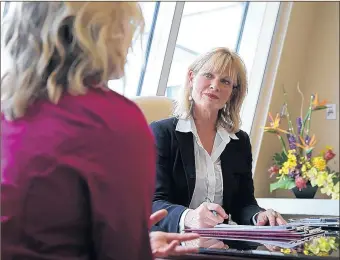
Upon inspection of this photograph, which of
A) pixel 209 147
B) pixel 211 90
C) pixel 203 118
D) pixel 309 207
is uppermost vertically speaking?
pixel 211 90

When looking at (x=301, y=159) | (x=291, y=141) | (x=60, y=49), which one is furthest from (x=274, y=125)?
(x=60, y=49)

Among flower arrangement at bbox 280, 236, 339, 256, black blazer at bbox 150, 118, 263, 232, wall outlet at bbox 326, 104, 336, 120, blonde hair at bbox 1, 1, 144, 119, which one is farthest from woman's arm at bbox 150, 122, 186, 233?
wall outlet at bbox 326, 104, 336, 120

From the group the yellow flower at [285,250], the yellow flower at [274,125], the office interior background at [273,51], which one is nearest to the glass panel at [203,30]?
the office interior background at [273,51]

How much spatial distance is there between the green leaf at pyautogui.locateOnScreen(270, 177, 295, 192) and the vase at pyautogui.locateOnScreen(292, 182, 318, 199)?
0.16ft

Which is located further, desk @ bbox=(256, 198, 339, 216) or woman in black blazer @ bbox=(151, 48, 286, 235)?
desk @ bbox=(256, 198, 339, 216)

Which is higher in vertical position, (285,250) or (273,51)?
(273,51)

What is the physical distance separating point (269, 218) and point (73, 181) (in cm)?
98

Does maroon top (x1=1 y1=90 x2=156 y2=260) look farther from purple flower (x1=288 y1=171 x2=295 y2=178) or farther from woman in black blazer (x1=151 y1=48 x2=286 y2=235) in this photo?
purple flower (x1=288 y1=171 x2=295 y2=178)


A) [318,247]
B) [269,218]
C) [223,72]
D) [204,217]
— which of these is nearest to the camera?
[318,247]

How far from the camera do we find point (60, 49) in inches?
33.7

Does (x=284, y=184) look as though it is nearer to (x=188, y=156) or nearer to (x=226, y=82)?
(x=226, y=82)

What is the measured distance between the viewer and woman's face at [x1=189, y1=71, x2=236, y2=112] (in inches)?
79.5

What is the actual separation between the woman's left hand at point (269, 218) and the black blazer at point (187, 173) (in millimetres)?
99

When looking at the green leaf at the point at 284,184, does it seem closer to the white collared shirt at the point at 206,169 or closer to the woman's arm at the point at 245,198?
the woman's arm at the point at 245,198
